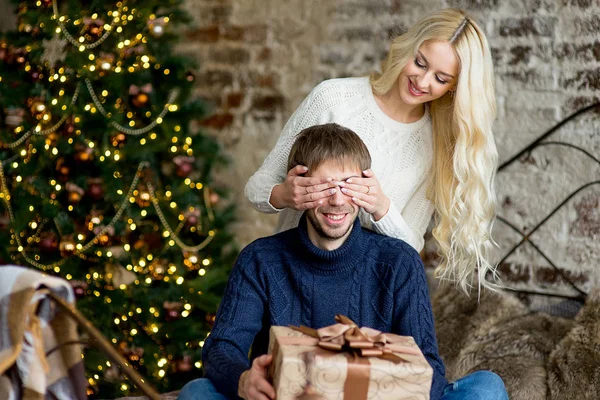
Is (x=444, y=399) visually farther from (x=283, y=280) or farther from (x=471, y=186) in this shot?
(x=471, y=186)

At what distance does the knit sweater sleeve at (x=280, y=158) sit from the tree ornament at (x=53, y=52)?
146 centimetres

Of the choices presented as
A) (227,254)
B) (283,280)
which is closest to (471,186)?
(283,280)

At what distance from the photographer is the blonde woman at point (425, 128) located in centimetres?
229

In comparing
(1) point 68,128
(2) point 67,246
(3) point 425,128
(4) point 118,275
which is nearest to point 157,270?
(4) point 118,275

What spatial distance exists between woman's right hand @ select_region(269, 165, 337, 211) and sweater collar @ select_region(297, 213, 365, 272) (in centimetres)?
8

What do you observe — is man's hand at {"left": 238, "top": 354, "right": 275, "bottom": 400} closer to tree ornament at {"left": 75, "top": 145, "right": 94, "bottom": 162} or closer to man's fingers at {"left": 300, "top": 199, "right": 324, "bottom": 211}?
man's fingers at {"left": 300, "top": 199, "right": 324, "bottom": 211}

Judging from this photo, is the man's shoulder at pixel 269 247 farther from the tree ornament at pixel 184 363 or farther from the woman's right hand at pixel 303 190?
the tree ornament at pixel 184 363

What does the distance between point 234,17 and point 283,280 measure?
7.14 ft

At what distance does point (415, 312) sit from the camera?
1.96m

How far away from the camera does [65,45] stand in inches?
136

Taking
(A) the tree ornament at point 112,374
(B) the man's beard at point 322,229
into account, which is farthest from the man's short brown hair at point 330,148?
(A) the tree ornament at point 112,374

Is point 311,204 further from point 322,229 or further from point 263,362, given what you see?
point 263,362

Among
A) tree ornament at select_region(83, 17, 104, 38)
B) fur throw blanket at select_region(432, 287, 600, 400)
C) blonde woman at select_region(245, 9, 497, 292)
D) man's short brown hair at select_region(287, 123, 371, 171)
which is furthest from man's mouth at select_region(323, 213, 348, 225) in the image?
tree ornament at select_region(83, 17, 104, 38)

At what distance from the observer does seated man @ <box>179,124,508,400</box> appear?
6.33 feet
